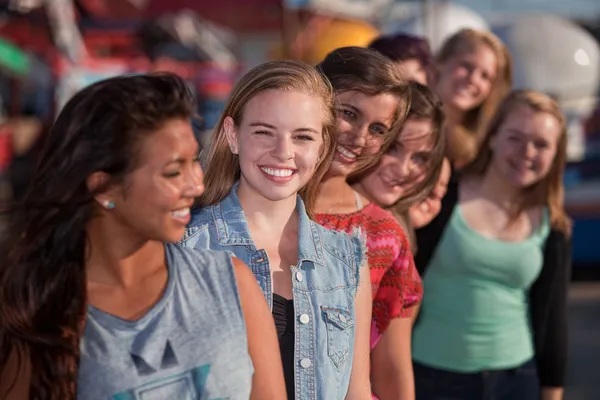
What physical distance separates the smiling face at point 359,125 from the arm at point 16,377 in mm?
968

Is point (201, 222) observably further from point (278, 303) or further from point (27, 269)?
point (27, 269)

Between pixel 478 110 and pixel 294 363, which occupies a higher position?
pixel 478 110

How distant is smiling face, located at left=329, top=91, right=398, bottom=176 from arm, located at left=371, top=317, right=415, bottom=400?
1.31 feet

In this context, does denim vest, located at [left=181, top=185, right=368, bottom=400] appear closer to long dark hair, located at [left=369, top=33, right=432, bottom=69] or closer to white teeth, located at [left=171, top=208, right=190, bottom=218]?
white teeth, located at [left=171, top=208, right=190, bottom=218]

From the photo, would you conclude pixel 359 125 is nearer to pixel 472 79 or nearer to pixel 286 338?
pixel 286 338

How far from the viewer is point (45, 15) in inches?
576

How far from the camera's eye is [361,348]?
192 centimetres

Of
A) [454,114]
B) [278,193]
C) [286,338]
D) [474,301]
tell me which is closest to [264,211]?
[278,193]

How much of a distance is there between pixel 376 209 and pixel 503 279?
87 cm

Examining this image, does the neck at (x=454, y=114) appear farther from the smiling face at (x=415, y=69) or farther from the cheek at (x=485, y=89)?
the smiling face at (x=415, y=69)

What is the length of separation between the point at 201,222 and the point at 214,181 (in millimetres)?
139

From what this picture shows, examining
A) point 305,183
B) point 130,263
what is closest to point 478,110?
point 305,183

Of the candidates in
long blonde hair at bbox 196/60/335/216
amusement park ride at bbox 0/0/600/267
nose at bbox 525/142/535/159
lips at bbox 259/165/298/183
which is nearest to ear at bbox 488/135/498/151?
nose at bbox 525/142/535/159

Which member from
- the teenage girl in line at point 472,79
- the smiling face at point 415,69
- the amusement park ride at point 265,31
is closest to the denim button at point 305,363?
the smiling face at point 415,69
